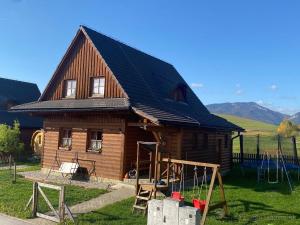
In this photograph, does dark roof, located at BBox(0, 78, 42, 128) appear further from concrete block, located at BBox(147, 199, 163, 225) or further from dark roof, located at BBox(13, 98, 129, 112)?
concrete block, located at BBox(147, 199, 163, 225)

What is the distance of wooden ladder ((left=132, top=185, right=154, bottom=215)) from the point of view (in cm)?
1273

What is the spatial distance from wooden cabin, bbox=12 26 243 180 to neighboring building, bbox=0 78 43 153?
11.6 metres

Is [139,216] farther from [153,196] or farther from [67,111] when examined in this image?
[67,111]

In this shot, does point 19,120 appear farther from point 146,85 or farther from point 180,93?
point 146,85

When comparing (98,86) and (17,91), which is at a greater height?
(17,91)

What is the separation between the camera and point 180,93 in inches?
924

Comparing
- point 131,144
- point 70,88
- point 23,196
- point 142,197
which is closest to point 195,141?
point 131,144

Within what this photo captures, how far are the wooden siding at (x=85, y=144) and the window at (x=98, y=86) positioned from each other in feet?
4.73

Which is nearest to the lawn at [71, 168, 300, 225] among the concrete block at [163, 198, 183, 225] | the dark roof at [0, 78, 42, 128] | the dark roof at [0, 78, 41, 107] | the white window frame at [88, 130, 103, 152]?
the concrete block at [163, 198, 183, 225]

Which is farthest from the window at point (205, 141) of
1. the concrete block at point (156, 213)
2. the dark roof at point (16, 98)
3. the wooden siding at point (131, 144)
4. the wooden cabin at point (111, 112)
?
the dark roof at point (16, 98)

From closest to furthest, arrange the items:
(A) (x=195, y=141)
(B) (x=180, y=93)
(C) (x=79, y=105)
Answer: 1. (C) (x=79, y=105)
2. (A) (x=195, y=141)
3. (B) (x=180, y=93)

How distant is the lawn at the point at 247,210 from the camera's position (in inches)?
456

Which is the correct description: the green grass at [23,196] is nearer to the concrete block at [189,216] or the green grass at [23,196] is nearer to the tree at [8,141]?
the concrete block at [189,216]

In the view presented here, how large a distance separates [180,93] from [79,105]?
730cm
